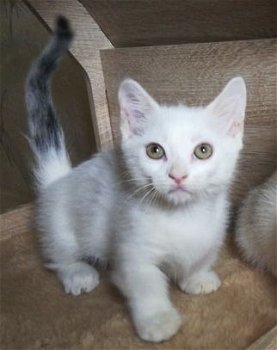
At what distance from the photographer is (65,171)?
1142mm

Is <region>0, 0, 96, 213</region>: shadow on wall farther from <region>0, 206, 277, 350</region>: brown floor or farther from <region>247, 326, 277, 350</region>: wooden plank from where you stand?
<region>247, 326, 277, 350</region>: wooden plank

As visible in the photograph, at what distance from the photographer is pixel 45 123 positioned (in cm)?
109

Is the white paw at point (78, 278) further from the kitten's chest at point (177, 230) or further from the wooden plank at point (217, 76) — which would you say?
the wooden plank at point (217, 76)

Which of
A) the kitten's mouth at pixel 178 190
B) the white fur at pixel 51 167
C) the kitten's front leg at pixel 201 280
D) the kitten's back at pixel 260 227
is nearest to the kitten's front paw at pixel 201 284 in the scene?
the kitten's front leg at pixel 201 280

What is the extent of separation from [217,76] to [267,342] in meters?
0.59

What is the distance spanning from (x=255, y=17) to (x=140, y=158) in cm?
36

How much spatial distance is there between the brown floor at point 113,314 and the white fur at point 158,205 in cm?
3

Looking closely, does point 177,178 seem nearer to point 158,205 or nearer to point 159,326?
point 158,205

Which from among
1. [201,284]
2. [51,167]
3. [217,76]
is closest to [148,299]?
[201,284]

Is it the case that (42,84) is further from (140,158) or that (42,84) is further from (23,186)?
(23,186)

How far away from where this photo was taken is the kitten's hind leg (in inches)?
39.4

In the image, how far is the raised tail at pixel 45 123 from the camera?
98cm

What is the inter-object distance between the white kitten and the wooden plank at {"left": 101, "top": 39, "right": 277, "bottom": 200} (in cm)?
22

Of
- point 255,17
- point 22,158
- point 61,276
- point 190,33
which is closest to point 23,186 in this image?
point 22,158
